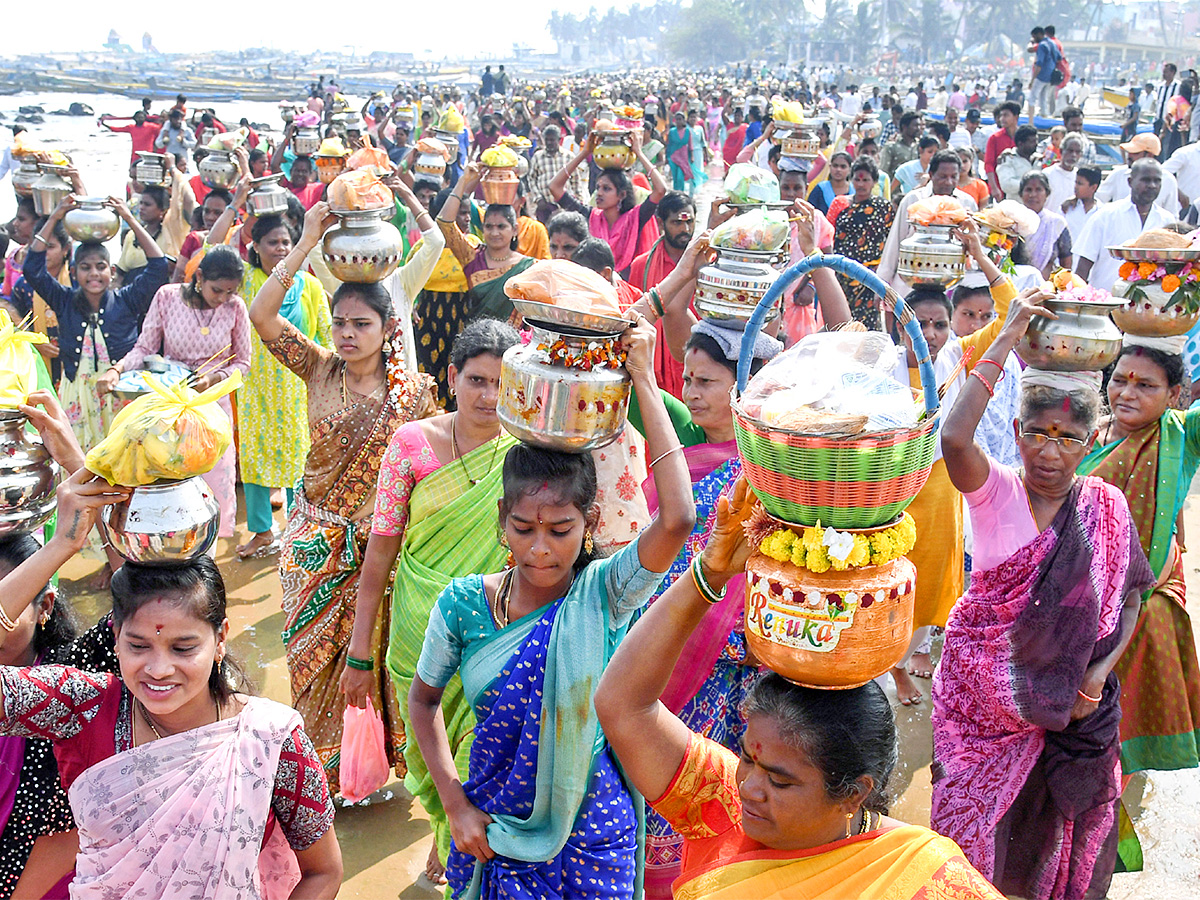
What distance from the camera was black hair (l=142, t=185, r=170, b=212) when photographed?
900 centimetres

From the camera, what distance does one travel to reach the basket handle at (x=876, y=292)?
1.78 metres

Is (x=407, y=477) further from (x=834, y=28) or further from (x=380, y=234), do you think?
(x=834, y=28)

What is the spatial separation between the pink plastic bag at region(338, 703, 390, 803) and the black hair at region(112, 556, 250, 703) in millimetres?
1577

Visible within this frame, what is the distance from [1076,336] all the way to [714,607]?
128cm

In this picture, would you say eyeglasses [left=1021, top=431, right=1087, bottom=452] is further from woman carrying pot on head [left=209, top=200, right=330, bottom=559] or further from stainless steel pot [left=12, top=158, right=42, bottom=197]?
stainless steel pot [left=12, top=158, right=42, bottom=197]

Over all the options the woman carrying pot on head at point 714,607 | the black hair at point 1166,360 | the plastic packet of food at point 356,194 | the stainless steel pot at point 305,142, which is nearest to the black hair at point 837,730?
the woman carrying pot on head at point 714,607

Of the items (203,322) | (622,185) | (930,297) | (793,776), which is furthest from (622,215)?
(793,776)

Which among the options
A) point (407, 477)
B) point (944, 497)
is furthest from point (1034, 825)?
point (407, 477)

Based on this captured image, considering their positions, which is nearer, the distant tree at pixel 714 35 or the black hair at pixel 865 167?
the black hair at pixel 865 167

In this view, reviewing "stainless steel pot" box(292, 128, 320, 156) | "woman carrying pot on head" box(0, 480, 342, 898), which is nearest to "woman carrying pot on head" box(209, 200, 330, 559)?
"woman carrying pot on head" box(0, 480, 342, 898)

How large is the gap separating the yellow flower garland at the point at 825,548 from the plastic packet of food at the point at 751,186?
3358 millimetres

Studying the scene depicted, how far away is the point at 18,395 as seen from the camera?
263cm

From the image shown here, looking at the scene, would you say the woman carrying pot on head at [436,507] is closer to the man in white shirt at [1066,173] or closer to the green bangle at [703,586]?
the green bangle at [703,586]

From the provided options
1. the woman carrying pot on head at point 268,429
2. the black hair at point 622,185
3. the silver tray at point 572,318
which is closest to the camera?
the silver tray at point 572,318
